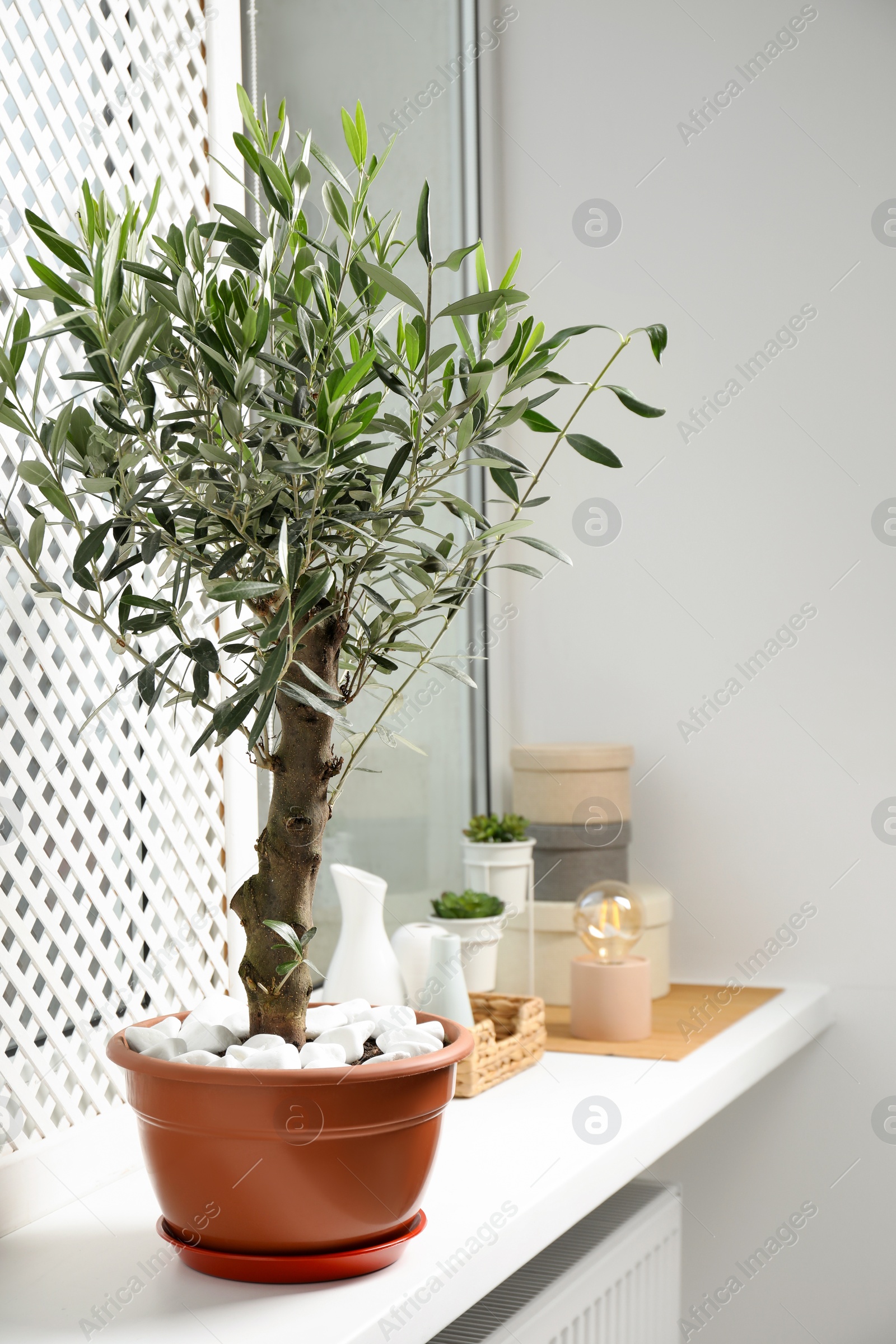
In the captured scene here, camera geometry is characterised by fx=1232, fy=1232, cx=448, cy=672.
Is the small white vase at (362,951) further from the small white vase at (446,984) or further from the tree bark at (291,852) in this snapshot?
the tree bark at (291,852)

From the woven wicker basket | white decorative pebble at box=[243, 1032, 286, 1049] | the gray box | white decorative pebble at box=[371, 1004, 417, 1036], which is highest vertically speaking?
white decorative pebble at box=[243, 1032, 286, 1049]

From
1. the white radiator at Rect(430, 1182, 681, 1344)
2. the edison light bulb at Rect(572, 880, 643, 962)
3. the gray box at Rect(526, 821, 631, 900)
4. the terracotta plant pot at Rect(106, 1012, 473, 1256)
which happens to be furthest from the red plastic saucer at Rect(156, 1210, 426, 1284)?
the gray box at Rect(526, 821, 631, 900)

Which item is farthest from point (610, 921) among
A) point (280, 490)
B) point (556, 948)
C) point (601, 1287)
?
point (280, 490)

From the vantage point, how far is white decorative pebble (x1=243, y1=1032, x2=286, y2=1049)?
2.88ft

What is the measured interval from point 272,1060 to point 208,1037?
96mm

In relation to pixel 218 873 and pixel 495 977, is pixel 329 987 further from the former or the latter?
pixel 495 977

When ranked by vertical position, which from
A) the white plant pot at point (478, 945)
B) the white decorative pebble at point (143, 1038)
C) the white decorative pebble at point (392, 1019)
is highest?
the white decorative pebble at point (143, 1038)

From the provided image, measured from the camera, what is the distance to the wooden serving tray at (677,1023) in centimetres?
164

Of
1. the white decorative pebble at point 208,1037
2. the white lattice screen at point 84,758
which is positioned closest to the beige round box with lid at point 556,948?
the white lattice screen at point 84,758

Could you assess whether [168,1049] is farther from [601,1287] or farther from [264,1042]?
[601,1287]

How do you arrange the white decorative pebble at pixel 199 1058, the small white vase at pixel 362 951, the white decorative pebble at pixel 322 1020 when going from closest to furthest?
the white decorative pebble at pixel 199 1058 → the white decorative pebble at pixel 322 1020 → the small white vase at pixel 362 951

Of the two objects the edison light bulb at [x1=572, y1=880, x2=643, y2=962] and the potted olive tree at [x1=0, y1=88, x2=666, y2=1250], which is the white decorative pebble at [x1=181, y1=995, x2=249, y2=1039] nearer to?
the potted olive tree at [x1=0, y1=88, x2=666, y2=1250]

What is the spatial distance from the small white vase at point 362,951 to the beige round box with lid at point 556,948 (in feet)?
1.35

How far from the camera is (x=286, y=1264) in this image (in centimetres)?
86
